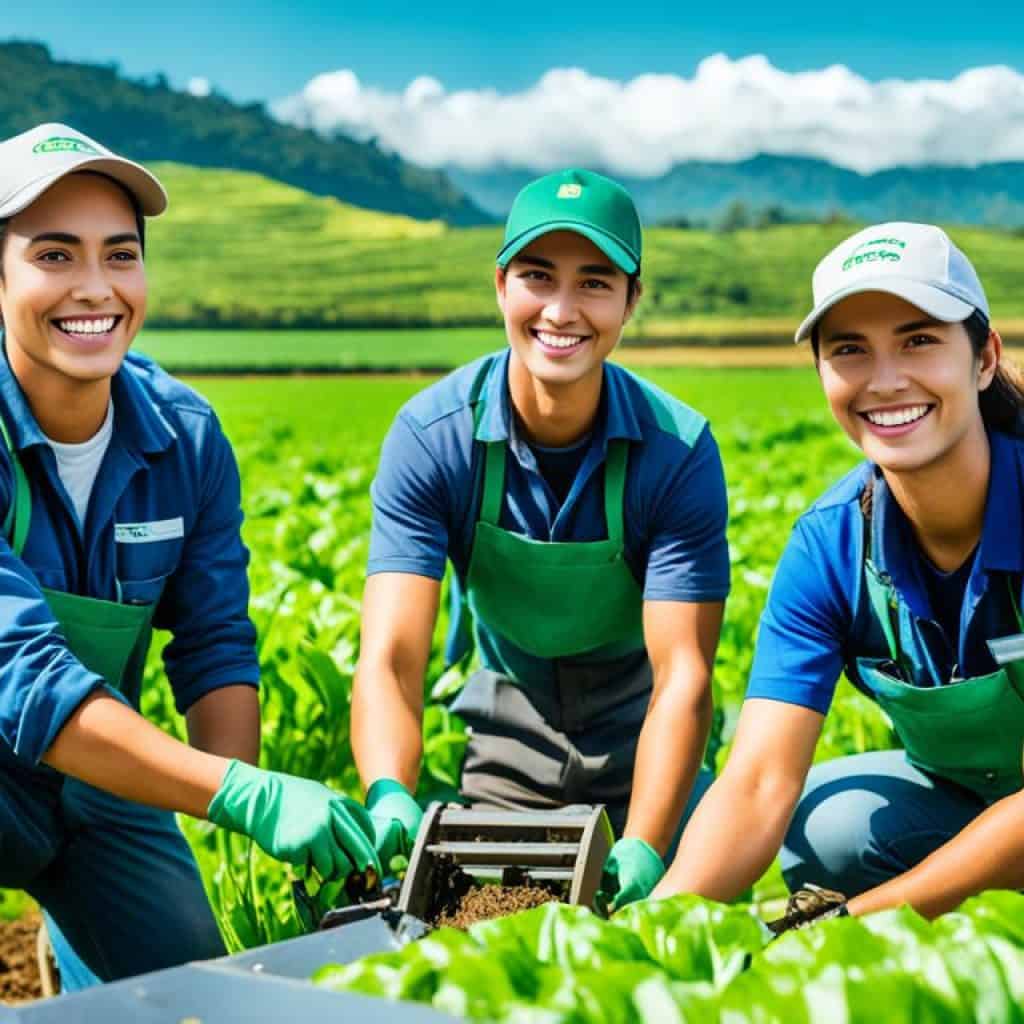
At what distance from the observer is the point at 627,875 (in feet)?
8.91

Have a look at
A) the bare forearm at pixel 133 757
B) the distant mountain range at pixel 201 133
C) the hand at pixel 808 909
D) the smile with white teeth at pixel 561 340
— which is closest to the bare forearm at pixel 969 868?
the hand at pixel 808 909

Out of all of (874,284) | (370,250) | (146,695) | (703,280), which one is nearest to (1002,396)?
(874,284)

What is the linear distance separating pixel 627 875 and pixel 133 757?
2.88 ft

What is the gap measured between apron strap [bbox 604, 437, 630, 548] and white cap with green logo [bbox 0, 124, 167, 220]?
110cm

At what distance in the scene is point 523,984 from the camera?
1.41 meters

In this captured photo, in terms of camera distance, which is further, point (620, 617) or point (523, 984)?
point (620, 617)

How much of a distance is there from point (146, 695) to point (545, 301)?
2.44m

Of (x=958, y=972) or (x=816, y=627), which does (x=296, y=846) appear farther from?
(x=958, y=972)

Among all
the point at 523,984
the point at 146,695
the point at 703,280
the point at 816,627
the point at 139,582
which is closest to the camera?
the point at 523,984

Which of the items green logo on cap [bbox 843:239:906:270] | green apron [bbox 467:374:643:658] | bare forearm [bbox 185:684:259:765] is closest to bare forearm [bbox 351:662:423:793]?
bare forearm [bbox 185:684:259:765]

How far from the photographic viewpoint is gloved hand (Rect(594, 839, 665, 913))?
2668 mm

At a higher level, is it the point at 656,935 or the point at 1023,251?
the point at 1023,251

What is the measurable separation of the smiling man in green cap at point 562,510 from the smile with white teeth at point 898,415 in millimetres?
683

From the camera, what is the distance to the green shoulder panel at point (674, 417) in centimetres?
343
